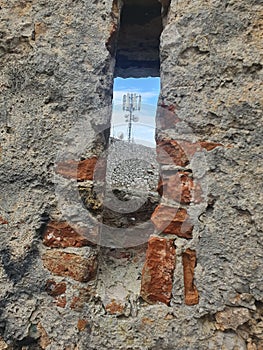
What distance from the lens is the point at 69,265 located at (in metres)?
1.15

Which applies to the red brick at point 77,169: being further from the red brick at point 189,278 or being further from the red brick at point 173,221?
the red brick at point 189,278

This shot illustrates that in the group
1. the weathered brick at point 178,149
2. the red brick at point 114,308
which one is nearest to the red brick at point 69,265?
the red brick at point 114,308

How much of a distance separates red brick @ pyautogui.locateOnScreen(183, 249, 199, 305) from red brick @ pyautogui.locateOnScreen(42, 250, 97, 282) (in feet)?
1.13

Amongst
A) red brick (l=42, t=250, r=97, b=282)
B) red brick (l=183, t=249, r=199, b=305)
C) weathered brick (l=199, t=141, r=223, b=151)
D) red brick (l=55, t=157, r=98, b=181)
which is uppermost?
weathered brick (l=199, t=141, r=223, b=151)

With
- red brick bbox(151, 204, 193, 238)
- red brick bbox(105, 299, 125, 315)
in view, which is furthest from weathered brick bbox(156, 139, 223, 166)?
red brick bbox(105, 299, 125, 315)

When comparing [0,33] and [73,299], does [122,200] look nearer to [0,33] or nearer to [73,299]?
[73,299]

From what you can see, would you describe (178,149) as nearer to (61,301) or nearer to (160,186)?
(160,186)

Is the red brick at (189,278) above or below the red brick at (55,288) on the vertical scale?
above

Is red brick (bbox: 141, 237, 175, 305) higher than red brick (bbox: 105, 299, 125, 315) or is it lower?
higher

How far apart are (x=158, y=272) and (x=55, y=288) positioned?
1.25 feet

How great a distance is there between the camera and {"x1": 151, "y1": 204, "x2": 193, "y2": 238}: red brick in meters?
1.08

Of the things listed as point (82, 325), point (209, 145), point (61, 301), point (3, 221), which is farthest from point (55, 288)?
point (209, 145)

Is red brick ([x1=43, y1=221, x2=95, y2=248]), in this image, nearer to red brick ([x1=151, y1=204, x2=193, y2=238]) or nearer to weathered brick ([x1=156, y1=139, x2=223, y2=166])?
red brick ([x1=151, y1=204, x2=193, y2=238])

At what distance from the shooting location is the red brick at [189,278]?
1047mm
